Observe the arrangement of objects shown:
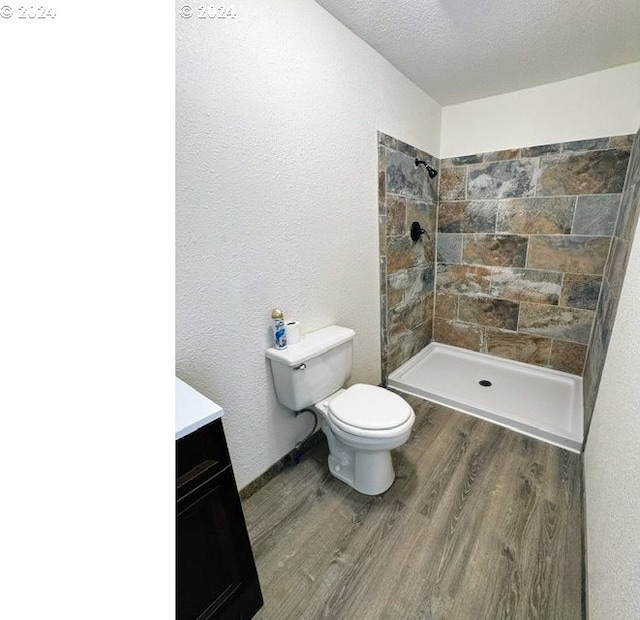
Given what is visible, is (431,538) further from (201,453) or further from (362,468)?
(201,453)

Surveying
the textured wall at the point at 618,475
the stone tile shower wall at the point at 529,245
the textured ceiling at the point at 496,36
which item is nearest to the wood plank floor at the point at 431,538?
the textured wall at the point at 618,475

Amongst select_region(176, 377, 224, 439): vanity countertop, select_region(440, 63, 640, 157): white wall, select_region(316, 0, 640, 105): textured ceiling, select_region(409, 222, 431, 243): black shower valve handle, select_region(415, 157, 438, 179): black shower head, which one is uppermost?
select_region(316, 0, 640, 105): textured ceiling

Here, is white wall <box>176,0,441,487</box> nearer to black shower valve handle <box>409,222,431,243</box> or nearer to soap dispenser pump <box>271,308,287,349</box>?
soap dispenser pump <box>271,308,287,349</box>

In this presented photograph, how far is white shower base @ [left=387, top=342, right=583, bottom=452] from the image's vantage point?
1.93 m

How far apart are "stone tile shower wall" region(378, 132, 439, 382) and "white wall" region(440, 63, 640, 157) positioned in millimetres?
321

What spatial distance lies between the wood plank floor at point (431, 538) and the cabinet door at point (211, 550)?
0.25 m

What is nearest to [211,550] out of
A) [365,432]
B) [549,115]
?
[365,432]

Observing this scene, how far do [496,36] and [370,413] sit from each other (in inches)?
79.0

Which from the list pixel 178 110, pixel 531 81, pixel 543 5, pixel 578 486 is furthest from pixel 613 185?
pixel 178 110

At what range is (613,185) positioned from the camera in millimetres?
2070

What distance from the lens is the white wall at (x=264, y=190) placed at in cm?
116

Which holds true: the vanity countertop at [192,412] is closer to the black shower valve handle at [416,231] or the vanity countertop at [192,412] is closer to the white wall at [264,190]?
the white wall at [264,190]

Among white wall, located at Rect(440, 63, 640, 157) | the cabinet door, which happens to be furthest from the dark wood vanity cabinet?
white wall, located at Rect(440, 63, 640, 157)
